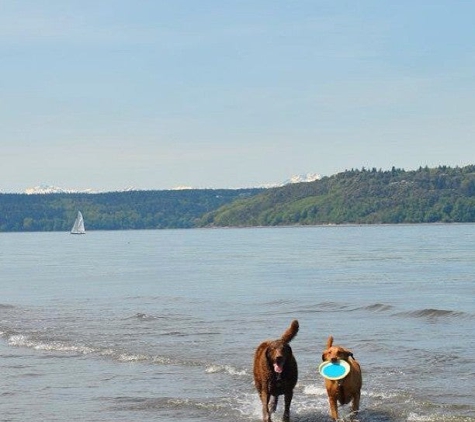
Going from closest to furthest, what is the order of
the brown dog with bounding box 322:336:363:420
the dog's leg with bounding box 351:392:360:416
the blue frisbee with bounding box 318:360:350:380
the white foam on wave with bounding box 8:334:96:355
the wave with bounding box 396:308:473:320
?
1. the blue frisbee with bounding box 318:360:350:380
2. the brown dog with bounding box 322:336:363:420
3. the dog's leg with bounding box 351:392:360:416
4. the white foam on wave with bounding box 8:334:96:355
5. the wave with bounding box 396:308:473:320

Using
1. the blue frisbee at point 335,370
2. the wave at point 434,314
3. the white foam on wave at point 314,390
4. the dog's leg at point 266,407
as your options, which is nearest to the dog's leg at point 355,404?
the blue frisbee at point 335,370

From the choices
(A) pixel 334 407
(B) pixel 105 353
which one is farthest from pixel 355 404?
(B) pixel 105 353

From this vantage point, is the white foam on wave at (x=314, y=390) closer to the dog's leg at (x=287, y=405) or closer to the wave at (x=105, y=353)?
the wave at (x=105, y=353)

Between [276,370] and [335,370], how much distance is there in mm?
830

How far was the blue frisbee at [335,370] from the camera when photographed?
1345cm

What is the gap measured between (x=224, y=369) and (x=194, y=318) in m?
11.5

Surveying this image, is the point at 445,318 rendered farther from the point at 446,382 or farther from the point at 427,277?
the point at 427,277

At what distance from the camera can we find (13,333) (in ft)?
86.9

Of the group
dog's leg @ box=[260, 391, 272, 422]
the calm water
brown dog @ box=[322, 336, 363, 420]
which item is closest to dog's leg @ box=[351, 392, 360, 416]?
brown dog @ box=[322, 336, 363, 420]

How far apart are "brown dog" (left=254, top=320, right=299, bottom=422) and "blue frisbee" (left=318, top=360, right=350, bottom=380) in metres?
0.48

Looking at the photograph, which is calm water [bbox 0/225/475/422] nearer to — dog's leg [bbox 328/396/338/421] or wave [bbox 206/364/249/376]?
wave [bbox 206/364/249/376]

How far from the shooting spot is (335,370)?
→ 44.6 ft

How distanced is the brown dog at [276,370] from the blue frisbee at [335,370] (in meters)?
0.48

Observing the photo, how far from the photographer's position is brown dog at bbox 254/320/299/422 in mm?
13484
